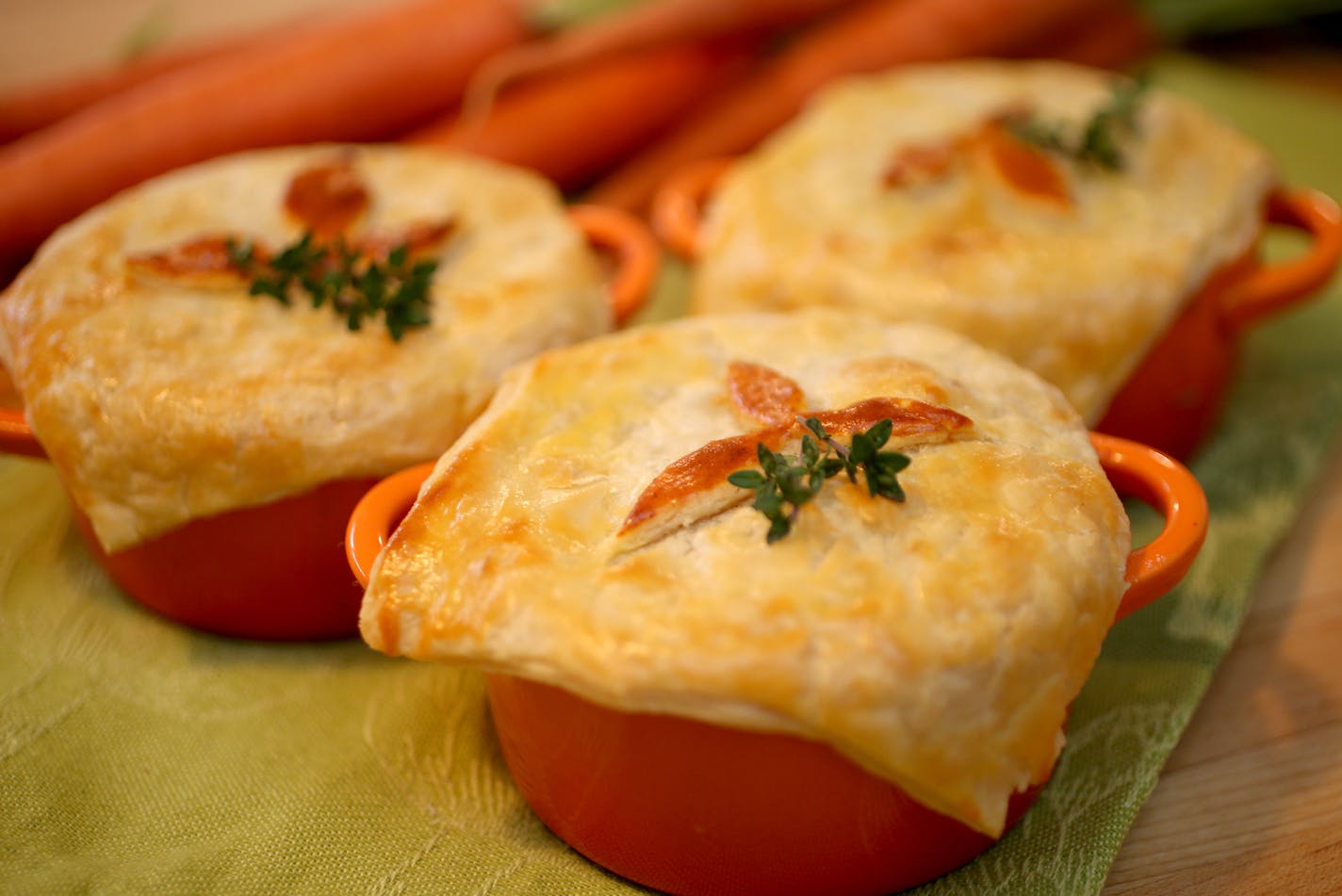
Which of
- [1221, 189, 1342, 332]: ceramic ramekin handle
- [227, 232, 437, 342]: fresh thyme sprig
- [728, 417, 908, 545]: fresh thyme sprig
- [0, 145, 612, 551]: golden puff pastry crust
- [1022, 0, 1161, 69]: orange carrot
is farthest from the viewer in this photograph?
[1022, 0, 1161, 69]: orange carrot

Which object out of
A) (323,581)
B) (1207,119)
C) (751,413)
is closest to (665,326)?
(751,413)

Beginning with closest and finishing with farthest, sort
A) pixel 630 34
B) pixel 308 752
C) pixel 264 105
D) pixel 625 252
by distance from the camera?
1. pixel 308 752
2. pixel 625 252
3. pixel 264 105
4. pixel 630 34

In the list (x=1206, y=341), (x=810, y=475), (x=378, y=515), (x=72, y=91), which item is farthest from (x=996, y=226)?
(x=72, y=91)

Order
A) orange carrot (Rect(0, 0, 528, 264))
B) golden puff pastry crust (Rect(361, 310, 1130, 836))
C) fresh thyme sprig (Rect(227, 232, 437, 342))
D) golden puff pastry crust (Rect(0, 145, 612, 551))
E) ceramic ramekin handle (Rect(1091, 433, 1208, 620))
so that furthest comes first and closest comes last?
1. orange carrot (Rect(0, 0, 528, 264))
2. fresh thyme sprig (Rect(227, 232, 437, 342))
3. golden puff pastry crust (Rect(0, 145, 612, 551))
4. ceramic ramekin handle (Rect(1091, 433, 1208, 620))
5. golden puff pastry crust (Rect(361, 310, 1130, 836))

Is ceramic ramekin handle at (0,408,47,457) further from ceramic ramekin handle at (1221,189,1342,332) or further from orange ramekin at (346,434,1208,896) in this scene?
ceramic ramekin handle at (1221,189,1342,332)

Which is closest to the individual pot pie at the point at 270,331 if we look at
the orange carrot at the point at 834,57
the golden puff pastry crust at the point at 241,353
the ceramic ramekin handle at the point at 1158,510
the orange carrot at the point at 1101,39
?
the golden puff pastry crust at the point at 241,353

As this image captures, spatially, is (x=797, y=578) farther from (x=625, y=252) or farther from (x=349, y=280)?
(x=625, y=252)

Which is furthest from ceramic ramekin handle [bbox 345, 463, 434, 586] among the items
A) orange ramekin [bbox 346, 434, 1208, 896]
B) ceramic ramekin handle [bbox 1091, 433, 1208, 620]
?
ceramic ramekin handle [bbox 1091, 433, 1208, 620]
